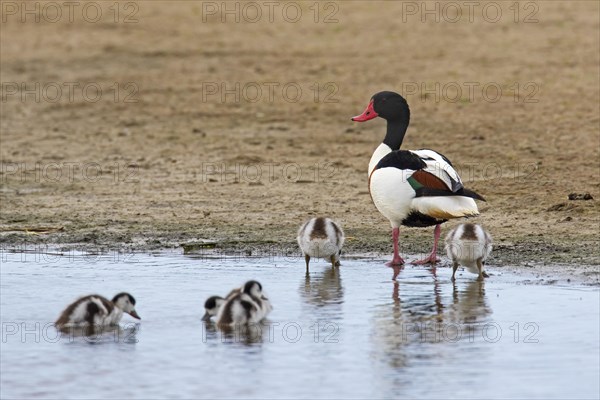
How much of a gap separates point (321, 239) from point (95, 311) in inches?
87.4

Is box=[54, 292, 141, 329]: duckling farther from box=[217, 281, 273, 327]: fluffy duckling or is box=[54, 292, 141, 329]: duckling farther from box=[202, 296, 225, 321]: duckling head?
box=[217, 281, 273, 327]: fluffy duckling

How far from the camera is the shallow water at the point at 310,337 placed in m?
7.34

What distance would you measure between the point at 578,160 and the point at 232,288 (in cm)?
588

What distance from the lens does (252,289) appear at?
29.1ft

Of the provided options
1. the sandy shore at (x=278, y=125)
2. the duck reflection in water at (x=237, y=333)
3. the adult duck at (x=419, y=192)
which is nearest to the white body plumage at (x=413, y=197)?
the adult duck at (x=419, y=192)

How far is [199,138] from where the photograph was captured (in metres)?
16.9

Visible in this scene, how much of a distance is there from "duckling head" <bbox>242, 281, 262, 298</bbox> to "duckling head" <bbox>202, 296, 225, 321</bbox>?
7.1 inches

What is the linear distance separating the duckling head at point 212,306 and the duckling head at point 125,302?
477mm

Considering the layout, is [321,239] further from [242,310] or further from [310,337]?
[310,337]

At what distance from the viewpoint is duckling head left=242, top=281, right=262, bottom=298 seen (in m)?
8.84

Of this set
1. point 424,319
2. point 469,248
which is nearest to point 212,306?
point 424,319

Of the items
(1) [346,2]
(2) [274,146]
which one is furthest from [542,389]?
(1) [346,2]

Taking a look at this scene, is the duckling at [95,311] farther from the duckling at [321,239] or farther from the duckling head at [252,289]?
the duckling at [321,239]

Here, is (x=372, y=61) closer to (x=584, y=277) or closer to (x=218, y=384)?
(x=584, y=277)
